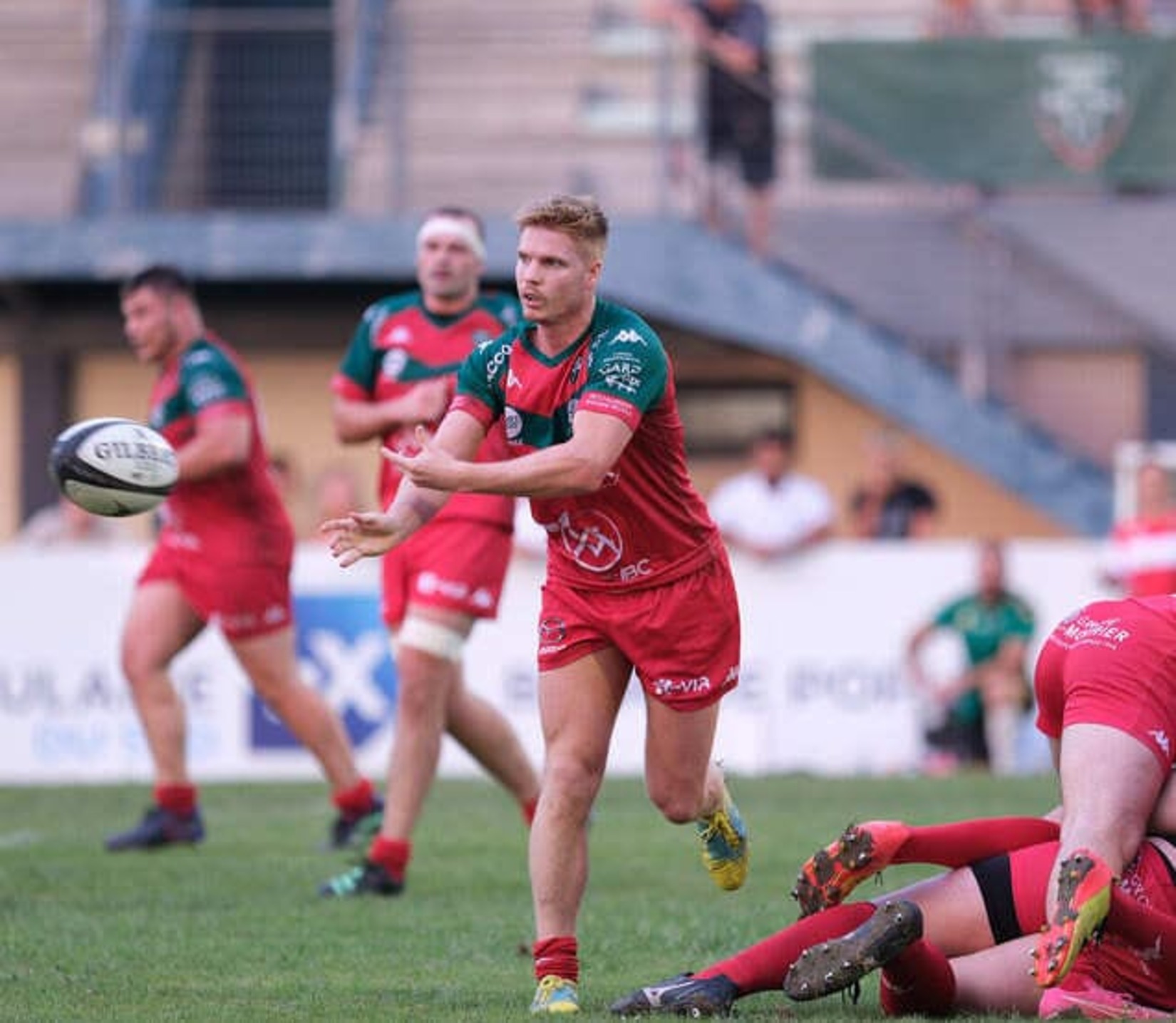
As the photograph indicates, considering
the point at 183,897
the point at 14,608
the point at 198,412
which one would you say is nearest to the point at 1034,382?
the point at 14,608

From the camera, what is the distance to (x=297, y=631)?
1694cm

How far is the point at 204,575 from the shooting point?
35.5 ft

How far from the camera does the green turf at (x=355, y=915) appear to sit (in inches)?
277

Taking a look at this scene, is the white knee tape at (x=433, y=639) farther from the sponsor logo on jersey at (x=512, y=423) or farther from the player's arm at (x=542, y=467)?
the player's arm at (x=542, y=467)

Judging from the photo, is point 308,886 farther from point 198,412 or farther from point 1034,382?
point 1034,382

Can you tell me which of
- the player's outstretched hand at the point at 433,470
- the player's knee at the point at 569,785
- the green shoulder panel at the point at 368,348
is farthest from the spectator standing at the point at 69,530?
the player's outstretched hand at the point at 433,470

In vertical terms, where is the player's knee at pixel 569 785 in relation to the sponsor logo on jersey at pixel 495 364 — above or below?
below

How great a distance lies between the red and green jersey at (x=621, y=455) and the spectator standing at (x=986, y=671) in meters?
9.93

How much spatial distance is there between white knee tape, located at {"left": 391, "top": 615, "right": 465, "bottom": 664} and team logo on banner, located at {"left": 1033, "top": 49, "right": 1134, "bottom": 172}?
10.7 m

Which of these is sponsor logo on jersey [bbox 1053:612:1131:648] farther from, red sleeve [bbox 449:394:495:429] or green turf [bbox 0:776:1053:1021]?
red sleeve [bbox 449:394:495:429]

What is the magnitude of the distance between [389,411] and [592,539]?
294 centimetres

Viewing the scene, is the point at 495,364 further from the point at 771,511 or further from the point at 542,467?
the point at 771,511

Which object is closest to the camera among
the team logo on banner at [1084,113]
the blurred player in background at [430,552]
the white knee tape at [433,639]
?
the blurred player in background at [430,552]

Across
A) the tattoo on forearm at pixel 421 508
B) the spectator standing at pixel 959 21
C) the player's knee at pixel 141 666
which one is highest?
the spectator standing at pixel 959 21
